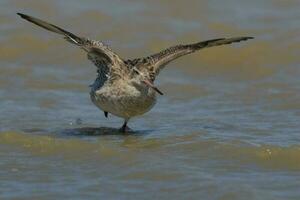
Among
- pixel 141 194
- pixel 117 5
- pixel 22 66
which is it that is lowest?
pixel 141 194

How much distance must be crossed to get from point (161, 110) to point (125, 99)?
4.12ft

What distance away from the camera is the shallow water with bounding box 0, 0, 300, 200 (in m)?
8.27

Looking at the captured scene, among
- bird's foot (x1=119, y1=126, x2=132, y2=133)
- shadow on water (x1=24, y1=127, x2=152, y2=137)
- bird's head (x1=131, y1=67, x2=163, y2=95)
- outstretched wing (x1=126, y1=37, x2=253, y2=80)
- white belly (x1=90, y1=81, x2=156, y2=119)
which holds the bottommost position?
shadow on water (x1=24, y1=127, x2=152, y2=137)

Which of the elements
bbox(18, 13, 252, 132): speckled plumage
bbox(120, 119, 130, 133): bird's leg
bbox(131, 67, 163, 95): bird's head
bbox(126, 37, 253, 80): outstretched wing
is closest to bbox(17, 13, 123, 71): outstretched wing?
bbox(18, 13, 252, 132): speckled plumage

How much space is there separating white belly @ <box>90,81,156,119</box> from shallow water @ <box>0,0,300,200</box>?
271mm

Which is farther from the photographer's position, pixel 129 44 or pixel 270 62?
pixel 129 44

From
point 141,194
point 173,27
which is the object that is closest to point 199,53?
point 173,27

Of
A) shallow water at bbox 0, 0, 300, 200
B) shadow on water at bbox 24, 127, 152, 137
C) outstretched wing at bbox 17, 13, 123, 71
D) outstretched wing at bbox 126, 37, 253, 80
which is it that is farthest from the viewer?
outstretched wing at bbox 126, 37, 253, 80

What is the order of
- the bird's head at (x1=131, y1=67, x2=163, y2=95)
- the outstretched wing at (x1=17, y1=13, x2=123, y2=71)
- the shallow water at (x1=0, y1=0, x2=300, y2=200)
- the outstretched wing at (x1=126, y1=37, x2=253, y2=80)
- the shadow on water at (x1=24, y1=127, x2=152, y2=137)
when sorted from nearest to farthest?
1. the shallow water at (x1=0, y1=0, x2=300, y2=200)
2. the outstretched wing at (x1=17, y1=13, x2=123, y2=71)
3. the shadow on water at (x1=24, y1=127, x2=152, y2=137)
4. the bird's head at (x1=131, y1=67, x2=163, y2=95)
5. the outstretched wing at (x1=126, y1=37, x2=253, y2=80)

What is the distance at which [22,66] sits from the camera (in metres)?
13.2

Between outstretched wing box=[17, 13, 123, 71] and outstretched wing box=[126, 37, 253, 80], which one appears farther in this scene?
outstretched wing box=[126, 37, 253, 80]

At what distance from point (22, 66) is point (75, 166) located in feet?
15.3

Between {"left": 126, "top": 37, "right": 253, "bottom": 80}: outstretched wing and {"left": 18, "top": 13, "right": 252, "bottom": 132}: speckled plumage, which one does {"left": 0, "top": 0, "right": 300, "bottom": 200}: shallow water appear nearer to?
{"left": 18, "top": 13, "right": 252, "bottom": 132}: speckled plumage

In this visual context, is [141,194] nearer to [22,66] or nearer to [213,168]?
[213,168]
